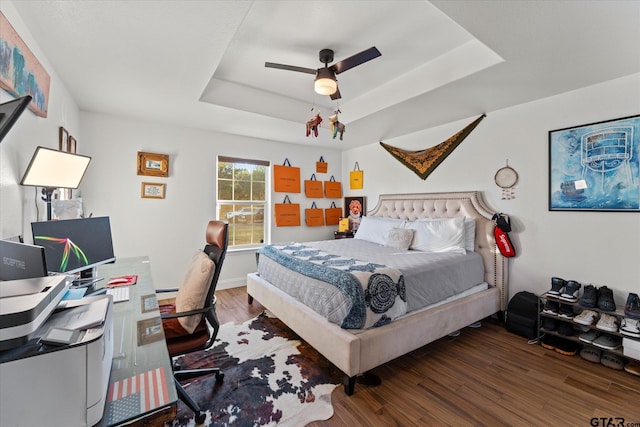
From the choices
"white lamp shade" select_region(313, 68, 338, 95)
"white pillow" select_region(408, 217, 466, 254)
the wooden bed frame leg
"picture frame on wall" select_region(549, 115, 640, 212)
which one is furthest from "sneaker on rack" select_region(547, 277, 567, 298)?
"white lamp shade" select_region(313, 68, 338, 95)

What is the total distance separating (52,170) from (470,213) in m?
3.86

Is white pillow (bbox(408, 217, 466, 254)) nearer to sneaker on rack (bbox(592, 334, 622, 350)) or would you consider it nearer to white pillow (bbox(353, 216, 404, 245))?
white pillow (bbox(353, 216, 404, 245))

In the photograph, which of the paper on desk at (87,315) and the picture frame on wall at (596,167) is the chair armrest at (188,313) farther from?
the picture frame on wall at (596,167)

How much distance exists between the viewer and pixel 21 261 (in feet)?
3.30

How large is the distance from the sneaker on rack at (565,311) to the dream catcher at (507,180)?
46.3 inches

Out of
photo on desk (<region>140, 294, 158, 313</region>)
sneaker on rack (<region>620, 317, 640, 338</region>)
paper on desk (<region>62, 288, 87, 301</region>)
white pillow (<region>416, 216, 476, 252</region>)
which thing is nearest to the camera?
paper on desk (<region>62, 288, 87, 301</region>)

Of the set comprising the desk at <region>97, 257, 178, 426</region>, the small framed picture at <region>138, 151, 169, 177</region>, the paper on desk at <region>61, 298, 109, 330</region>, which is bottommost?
the desk at <region>97, 257, 178, 426</region>

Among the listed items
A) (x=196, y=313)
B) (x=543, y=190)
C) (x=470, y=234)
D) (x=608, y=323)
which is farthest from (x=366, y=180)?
(x=196, y=313)

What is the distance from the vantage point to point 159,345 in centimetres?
106

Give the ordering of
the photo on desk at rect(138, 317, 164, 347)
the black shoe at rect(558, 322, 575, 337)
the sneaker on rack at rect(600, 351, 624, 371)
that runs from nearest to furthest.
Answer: the photo on desk at rect(138, 317, 164, 347), the sneaker on rack at rect(600, 351, 624, 371), the black shoe at rect(558, 322, 575, 337)

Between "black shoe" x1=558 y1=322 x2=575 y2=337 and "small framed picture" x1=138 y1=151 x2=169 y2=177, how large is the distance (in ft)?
15.7

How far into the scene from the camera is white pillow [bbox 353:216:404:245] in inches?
149

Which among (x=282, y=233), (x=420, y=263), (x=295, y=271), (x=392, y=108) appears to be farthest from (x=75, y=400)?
(x=282, y=233)

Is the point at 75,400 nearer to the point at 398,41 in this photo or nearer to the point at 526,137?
the point at 398,41
